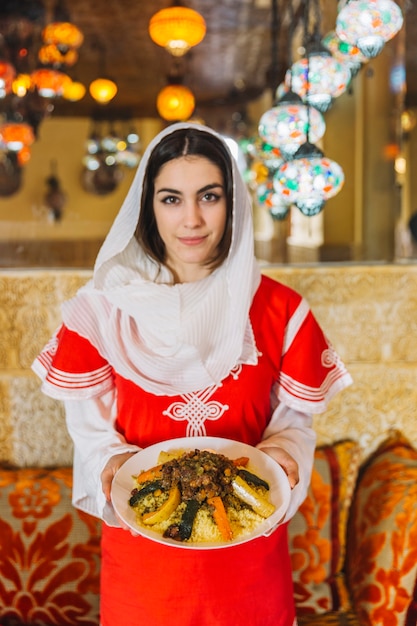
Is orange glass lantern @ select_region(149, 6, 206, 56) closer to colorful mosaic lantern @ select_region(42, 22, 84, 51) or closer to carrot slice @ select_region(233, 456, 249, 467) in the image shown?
colorful mosaic lantern @ select_region(42, 22, 84, 51)

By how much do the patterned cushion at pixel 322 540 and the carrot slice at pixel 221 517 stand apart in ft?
3.13

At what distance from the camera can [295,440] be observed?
1.37 metres

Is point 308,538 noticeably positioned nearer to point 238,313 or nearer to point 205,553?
point 205,553

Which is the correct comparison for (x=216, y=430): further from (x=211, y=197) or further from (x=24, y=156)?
(x=24, y=156)

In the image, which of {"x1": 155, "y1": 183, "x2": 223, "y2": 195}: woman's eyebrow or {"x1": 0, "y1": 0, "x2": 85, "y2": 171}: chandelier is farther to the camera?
{"x1": 0, "y1": 0, "x2": 85, "y2": 171}: chandelier

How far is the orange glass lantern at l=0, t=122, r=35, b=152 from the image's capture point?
111 inches

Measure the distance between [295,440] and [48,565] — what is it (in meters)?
1.02

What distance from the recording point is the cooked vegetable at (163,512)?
1.10 m

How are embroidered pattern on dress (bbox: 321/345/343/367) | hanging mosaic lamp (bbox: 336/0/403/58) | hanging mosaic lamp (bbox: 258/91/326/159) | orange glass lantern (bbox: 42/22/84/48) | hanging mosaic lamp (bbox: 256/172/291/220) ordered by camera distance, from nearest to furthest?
1. embroidered pattern on dress (bbox: 321/345/343/367)
2. hanging mosaic lamp (bbox: 336/0/403/58)
3. hanging mosaic lamp (bbox: 258/91/326/159)
4. hanging mosaic lamp (bbox: 256/172/291/220)
5. orange glass lantern (bbox: 42/22/84/48)

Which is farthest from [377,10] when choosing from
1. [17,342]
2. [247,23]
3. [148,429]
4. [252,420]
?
[247,23]

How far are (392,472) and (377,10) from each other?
1.37 meters

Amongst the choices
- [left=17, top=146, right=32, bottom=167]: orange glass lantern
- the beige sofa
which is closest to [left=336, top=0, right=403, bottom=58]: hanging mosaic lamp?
the beige sofa

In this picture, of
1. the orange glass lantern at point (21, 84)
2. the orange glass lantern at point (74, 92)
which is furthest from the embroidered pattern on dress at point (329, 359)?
the orange glass lantern at point (74, 92)

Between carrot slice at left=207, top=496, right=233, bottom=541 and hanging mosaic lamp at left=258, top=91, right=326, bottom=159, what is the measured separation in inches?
42.5
